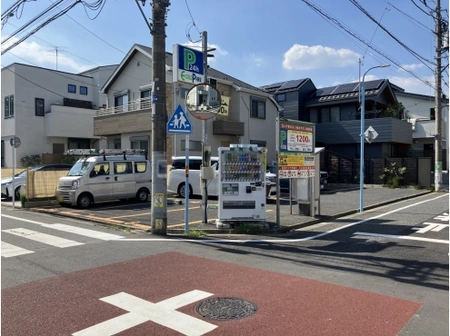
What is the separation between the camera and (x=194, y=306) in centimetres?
431

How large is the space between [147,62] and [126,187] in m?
10.9

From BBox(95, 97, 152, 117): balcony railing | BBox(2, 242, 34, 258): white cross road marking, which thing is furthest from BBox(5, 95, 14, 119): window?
BBox(2, 242, 34, 258): white cross road marking

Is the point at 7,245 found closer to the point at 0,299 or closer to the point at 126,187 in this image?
the point at 0,299

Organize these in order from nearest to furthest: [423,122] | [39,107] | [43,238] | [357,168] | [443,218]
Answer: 1. [43,238]
2. [443,218]
3. [357,168]
4. [39,107]
5. [423,122]

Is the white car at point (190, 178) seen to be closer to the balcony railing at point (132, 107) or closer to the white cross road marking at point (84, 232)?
the balcony railing at point (132, 107)

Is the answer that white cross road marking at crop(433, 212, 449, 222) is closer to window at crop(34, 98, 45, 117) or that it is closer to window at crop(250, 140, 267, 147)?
window at crop(250, 140, 267, 147)

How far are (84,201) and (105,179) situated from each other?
1.15m

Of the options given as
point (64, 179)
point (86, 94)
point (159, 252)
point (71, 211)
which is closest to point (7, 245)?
point (159, 252)

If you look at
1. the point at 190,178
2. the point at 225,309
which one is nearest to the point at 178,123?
the point at 225,309

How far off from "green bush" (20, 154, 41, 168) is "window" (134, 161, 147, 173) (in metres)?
15.9

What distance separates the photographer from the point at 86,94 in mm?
33562

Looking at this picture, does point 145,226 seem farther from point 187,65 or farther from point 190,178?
point 190,178

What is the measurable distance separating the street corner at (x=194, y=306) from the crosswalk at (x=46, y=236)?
85.6 inches

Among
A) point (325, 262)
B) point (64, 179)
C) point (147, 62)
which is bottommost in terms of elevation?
point (325, 262)
